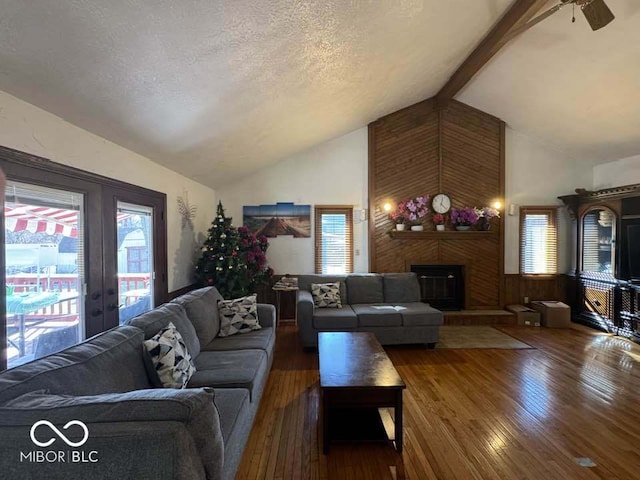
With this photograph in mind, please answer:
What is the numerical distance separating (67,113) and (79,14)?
0.90m

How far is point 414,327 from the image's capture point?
4.09 meters

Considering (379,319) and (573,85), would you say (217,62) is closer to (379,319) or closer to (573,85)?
(379,319)

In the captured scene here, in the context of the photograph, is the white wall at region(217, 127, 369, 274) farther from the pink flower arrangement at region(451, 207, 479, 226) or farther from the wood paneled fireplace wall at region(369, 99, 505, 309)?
the pink flower arrangement at region(451, 207, 479, 226)

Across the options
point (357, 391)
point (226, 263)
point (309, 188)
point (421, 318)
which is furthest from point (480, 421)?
point (309, 188)

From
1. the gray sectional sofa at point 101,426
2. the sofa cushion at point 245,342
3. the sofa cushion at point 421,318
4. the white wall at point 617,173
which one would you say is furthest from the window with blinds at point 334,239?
the white wall at point 617,173

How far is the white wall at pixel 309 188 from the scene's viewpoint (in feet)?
18.3

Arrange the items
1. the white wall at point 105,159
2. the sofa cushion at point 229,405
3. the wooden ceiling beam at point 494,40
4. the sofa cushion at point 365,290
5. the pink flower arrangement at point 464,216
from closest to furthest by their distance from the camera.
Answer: the sofa cushion at point 229,405, the white wall at point 105,159, the wooden ceiling beam at point 494,40, the sofa cushion at point 365,290, the pink flower arrangement at point 464,216

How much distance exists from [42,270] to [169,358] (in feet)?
3.58

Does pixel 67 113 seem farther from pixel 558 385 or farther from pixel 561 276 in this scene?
pixel 561 276

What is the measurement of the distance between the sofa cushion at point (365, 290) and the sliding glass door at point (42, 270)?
3.36 m

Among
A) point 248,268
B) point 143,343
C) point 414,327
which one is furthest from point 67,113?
point 414,327

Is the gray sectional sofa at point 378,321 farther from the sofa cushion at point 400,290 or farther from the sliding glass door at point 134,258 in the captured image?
the sliding glass door at point 134,258

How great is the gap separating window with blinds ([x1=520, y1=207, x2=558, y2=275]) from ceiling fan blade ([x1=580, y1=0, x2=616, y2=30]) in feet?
11.9

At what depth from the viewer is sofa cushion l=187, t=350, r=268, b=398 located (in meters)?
2.15
